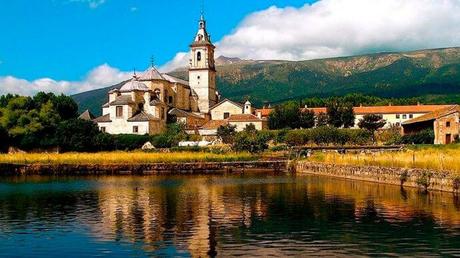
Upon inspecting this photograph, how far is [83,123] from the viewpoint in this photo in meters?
65.5

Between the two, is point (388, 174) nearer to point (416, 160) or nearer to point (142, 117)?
point (416, 160)

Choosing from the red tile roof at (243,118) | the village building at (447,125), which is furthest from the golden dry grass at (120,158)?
the red tile roof at (243,118)

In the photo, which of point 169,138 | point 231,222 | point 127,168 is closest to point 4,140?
point 169,138

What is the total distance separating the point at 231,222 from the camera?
17.3 m

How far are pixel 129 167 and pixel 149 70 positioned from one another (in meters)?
47.0

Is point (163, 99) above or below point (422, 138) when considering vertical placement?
above

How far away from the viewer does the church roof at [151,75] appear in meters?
88.6

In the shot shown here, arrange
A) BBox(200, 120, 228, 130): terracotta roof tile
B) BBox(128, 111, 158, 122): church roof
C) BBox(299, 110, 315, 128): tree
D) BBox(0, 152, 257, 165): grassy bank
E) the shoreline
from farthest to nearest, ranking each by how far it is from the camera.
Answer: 1. BBox(299, 110, 315, 128): tree
2. BBox(200, 120, 228, 130): terracotta roof tile
3. BBox(128, 111, 158, 122): church roof
4. BBox(0, 152, 257, 165): grassy bank
5. the shoreline

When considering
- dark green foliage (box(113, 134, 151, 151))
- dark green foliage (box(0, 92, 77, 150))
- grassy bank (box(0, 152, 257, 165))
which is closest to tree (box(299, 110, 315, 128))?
dark green foliage (box(113, 134, 151, 151))

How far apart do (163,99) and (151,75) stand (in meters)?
4.17

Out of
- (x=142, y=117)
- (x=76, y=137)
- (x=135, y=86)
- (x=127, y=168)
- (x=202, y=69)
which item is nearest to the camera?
(x=127, y=168)

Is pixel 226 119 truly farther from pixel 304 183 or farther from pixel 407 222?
pixel 407 222

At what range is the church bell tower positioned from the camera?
309 ft

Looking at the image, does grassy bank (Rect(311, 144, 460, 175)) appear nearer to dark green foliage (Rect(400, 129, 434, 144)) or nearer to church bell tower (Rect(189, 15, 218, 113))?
dark green foliage (Rect(400, 129, 434, 144))
